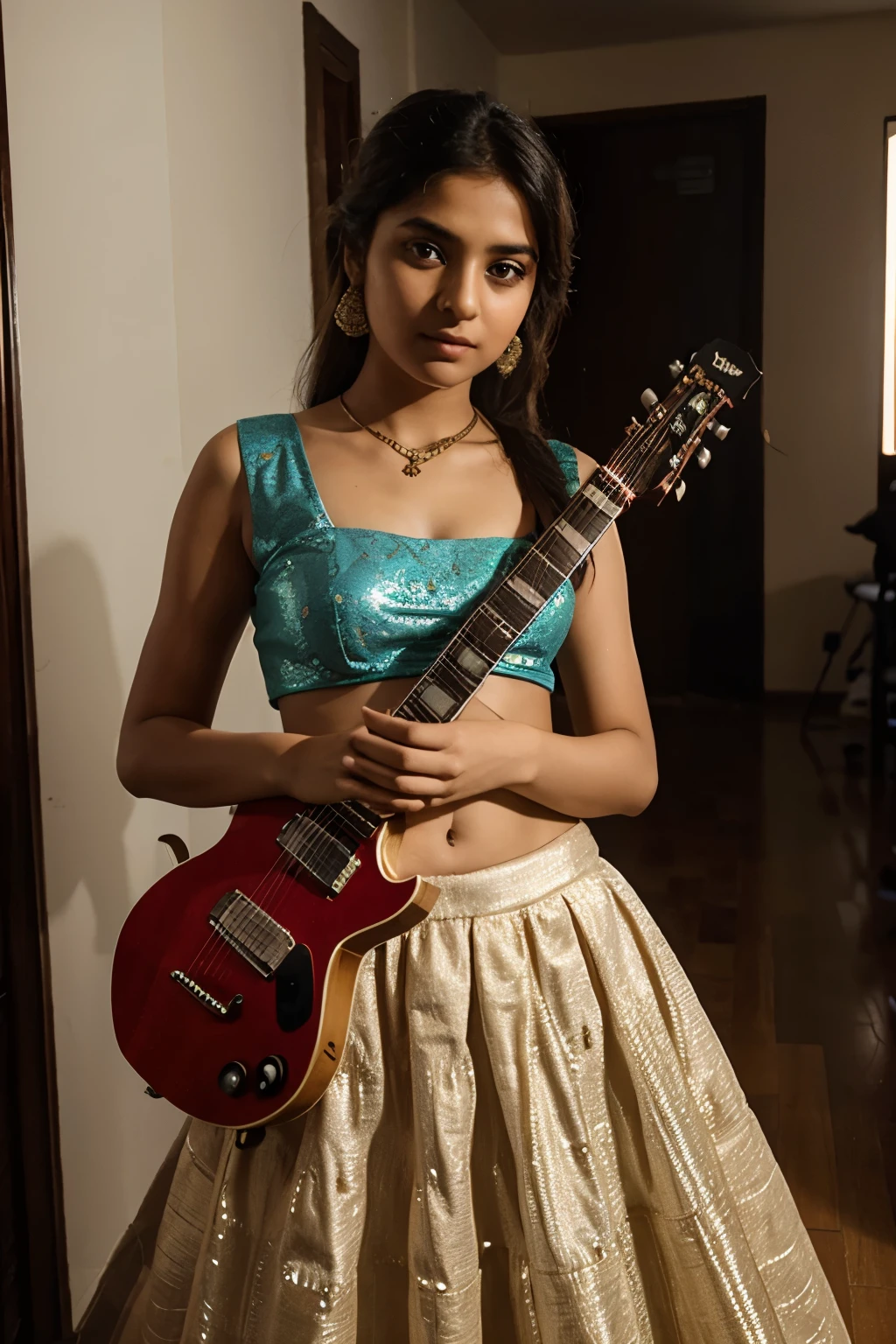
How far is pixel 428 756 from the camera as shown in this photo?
0.98 m

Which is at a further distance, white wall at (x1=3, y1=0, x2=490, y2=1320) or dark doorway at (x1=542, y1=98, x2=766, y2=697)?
dark doorway at (x1=542, y1=98, x2=766, y2=697)

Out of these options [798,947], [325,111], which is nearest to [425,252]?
[325,111]

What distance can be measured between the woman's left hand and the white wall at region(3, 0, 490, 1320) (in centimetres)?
74

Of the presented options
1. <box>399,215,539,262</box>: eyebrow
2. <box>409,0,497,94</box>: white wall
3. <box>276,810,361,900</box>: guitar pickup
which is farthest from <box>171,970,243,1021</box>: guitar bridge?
<box>409,0,497,94</box>: white wall

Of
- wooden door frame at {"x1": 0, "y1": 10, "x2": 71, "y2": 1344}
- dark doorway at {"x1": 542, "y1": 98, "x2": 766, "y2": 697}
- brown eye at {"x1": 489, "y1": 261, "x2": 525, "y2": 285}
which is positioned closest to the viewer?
brown eye at {"x1": 489, "y1": 261, "x2": 525, "y2": 285}

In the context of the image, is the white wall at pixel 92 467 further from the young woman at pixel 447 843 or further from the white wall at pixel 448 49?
the white wall at pixel 448 49

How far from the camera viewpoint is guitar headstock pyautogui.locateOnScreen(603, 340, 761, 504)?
112 cm

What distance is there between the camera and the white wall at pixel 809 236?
5727 mm

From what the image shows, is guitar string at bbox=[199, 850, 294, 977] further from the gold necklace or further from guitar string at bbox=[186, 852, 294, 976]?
the gold necklace

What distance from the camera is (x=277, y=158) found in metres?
2.59

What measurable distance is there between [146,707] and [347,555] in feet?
0.79

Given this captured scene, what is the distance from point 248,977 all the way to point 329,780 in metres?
0.17

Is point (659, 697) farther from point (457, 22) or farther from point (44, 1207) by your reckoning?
point (44, 1207)

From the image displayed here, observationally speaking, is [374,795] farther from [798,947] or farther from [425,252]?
[798,947]
